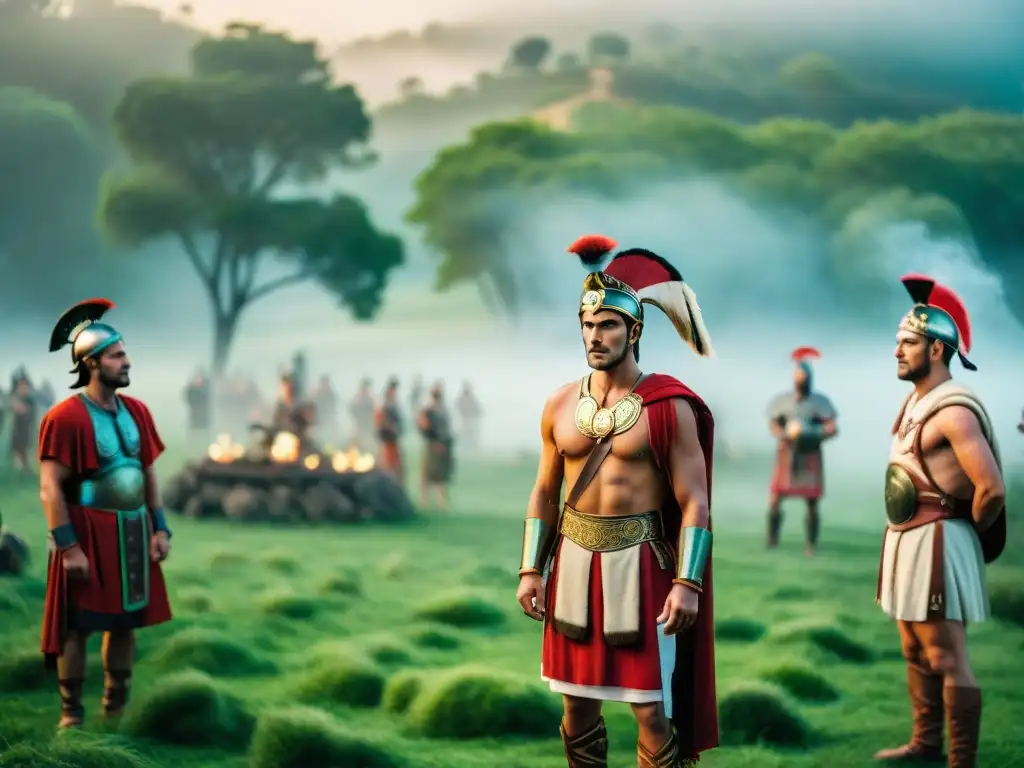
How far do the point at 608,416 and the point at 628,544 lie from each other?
399mm

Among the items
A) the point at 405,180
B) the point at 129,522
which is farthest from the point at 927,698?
the point at 405,180

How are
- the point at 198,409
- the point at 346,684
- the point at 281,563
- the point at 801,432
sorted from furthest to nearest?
the point at 198,409 < the point at 801,432 < the point at 281,563 < the point at 346,684

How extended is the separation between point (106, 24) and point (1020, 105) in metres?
15.4

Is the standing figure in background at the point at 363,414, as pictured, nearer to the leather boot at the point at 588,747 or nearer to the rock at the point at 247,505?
the rock at the point at 247,505

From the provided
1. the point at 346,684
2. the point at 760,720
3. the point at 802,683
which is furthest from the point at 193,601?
the point at 760,720

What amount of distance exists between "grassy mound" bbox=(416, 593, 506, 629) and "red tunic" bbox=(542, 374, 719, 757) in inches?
145

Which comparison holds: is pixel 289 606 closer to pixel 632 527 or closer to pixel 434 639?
pixel 434 639

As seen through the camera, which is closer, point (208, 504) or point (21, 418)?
point (208, 504)

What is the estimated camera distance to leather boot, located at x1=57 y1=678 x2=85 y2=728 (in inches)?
213

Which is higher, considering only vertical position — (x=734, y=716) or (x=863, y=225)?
(x=863, y=225)

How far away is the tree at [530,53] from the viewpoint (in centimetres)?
2147

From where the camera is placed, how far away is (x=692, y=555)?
12.5ft

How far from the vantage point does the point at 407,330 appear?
2267 centimetres

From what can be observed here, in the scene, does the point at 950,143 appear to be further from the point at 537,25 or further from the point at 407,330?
the point at 407,330
